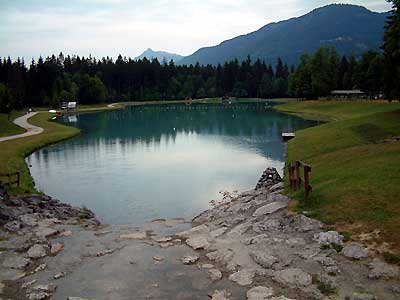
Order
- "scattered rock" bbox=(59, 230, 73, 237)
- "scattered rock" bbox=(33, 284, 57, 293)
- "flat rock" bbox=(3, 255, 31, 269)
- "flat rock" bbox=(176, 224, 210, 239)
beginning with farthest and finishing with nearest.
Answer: "scattered rock" bbox=(59, 230, 73, 237), "flat rock" bbox=(176, 224, 210, 239), "flat rock" bbox=(3, 255, 31, 269), "scattered rock" bbox=(33, 284, 57, 293)

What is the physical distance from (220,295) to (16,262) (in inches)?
341

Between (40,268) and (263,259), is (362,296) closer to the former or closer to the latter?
(263,259)

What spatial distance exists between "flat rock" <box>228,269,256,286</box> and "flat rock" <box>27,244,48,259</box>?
329 inches

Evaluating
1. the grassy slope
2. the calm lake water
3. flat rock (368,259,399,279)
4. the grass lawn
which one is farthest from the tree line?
flat rock (368,259,399,279)

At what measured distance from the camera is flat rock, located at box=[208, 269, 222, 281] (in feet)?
45.8

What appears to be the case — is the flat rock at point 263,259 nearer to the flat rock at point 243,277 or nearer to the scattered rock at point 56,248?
the flat rock at point 243,277

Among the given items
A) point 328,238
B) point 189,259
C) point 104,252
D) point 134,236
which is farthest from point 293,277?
point 134,236

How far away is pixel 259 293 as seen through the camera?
12516 millimetres

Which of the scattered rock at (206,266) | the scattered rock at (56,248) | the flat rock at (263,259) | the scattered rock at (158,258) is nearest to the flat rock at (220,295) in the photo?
the scattered rock at (206,266)

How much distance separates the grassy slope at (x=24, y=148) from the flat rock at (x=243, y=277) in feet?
70.2

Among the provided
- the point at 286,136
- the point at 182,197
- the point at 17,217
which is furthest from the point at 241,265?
the point at 286,136

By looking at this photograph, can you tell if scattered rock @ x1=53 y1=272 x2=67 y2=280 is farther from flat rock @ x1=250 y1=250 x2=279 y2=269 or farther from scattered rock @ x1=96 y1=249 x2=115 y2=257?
flat rock @ x1=250 y1=250 x2=279 y2=269

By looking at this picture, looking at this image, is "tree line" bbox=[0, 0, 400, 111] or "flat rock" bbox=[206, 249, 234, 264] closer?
"flat rock" bbox=[206, 249, 234, 264]

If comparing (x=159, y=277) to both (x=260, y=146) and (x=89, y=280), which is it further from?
(x=260, y=146)
